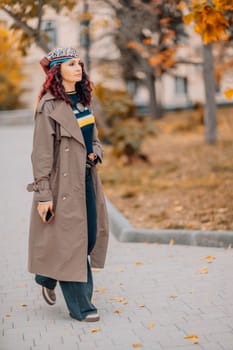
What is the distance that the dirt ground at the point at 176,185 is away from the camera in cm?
1006

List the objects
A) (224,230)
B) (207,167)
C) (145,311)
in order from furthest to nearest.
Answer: (207,167)
(224,230)
(145,311)

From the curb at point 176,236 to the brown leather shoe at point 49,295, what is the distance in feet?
8.64

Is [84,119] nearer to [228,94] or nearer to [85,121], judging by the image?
[85,121]

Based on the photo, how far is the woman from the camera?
5477 millimetres

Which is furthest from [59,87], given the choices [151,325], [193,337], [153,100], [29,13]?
[153,100]

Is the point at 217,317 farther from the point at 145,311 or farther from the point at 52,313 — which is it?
the point at 52,313

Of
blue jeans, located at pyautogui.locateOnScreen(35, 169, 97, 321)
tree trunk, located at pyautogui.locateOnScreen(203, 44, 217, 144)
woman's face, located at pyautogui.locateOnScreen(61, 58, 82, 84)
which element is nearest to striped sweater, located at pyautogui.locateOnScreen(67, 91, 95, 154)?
woman's face, located at pyautogui.locateOnScreen(61, 58, 82, 84)

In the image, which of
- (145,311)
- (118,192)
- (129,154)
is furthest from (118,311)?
(129,154)

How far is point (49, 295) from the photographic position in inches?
238

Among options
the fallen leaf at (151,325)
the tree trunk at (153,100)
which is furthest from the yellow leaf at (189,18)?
the tree trunk at (153,100)

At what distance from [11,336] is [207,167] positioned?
10491 millimetres

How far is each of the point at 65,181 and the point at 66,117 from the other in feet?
1.43

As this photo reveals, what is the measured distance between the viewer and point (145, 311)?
5961 millimetres

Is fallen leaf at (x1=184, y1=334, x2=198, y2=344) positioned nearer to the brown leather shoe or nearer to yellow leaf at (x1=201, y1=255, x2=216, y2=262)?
the brown leather shoe
